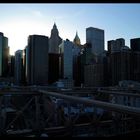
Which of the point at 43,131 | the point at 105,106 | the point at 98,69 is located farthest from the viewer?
the point at 98,69

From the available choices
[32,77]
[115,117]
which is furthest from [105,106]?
[32,77]

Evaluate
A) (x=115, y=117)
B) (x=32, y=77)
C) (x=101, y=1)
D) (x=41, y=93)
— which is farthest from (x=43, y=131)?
(x=32, y=77)

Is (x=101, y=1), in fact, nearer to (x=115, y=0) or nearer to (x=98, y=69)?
(x=115, y=0)

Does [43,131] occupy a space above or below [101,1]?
below

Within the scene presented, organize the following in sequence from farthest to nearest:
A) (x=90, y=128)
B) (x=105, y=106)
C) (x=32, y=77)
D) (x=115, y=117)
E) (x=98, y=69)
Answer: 1. (x=98, y=69)
2. (x=32, y=77)
3. (x=115, y=117)
4. (x=90, y=128)
5. (x=105, y=106)

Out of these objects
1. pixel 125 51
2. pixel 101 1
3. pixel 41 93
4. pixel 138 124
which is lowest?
pixel 138 124

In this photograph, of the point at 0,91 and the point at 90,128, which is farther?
the point at 90,128

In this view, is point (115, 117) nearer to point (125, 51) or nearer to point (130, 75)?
point (130, 75)

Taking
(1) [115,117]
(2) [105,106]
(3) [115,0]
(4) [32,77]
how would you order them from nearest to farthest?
(3) [115,0], (2) [105,106], (1) [115,117], (4) [32,77]

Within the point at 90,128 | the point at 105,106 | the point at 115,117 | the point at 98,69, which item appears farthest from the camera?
the point at 98,69
